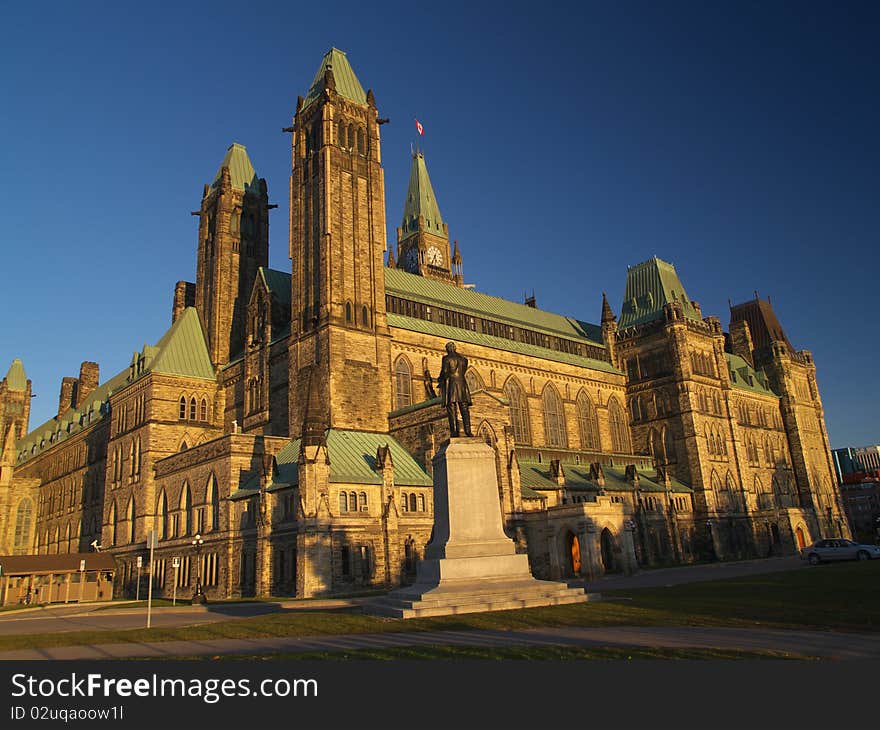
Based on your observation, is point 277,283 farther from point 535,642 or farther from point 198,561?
point 535,642

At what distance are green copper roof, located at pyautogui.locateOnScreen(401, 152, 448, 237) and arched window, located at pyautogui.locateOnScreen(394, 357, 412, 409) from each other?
4922cm

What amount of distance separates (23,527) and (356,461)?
73371 mm

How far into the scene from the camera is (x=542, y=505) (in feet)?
179

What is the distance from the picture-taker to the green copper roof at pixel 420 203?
106500 millimetres

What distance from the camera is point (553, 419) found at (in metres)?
72.1

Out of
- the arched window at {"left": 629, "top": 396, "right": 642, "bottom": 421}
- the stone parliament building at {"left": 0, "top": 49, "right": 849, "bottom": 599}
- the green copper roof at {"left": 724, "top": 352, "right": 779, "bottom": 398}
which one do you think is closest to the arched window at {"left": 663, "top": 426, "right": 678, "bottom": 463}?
the stone parliament building at {"left": 0, "top": 49, "right": 849, "bottom": 599}

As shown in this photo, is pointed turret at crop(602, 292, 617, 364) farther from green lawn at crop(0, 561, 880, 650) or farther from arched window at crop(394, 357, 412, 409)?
green lawn at crop(0, 561, 880, 650)

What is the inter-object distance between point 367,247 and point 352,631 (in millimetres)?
44811

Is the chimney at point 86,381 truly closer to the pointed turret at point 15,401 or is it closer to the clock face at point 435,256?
the pointed turret at point 15,401

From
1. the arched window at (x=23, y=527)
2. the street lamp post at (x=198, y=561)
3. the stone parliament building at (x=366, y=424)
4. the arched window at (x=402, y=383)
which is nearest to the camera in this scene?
the stone parliament building at (x=366, y=424)

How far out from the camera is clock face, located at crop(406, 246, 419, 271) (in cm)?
10305

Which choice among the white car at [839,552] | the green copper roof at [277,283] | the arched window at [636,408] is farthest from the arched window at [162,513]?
the arched window at [636,408]

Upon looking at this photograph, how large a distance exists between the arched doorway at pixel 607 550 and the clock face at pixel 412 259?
57709 millimetres

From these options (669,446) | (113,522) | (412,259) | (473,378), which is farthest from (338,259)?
(412,259)
